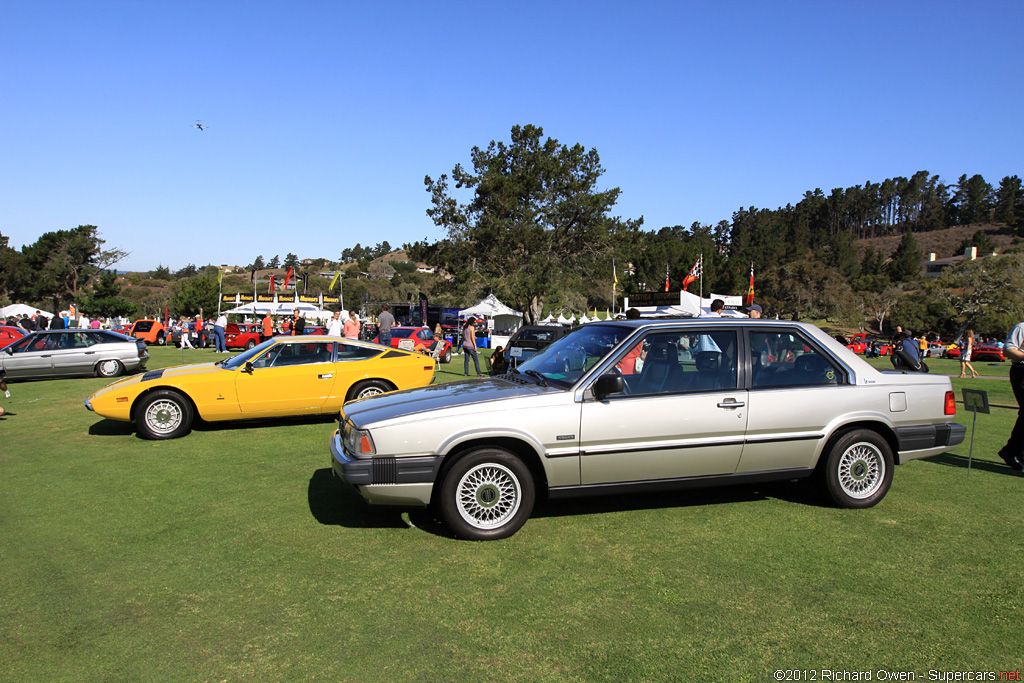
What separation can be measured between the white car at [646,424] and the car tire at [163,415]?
435 cm

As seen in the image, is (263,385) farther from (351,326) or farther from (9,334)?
(9,334)

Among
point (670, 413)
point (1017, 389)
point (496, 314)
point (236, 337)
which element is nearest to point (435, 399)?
point (670, 413)

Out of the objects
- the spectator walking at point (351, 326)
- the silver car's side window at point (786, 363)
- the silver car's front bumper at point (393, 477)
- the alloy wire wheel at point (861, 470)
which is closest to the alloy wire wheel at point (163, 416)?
the silver car's front bumper at point (393, 477)

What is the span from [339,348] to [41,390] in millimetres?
8550

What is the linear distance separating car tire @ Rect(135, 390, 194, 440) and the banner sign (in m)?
18.5

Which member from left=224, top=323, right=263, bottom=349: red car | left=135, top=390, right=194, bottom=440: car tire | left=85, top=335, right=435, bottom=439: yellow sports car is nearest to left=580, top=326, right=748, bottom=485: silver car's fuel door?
left=85, top=335, right=435, bottom=439: yellow sports car

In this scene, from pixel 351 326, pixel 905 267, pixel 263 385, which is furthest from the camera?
pixel 905 267

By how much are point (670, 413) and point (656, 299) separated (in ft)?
70.4

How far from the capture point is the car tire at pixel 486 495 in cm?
462

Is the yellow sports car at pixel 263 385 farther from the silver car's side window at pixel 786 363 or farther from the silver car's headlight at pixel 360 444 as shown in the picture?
the silver car's side window at pixel 786 363

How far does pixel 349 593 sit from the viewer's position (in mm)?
3818

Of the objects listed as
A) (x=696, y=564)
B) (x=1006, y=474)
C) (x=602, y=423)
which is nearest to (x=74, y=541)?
(x=602, y=423)

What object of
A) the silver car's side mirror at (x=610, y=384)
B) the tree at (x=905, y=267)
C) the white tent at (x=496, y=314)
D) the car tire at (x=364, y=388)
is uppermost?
the tree at (x=905, y=267)

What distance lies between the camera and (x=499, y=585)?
3932 mm
